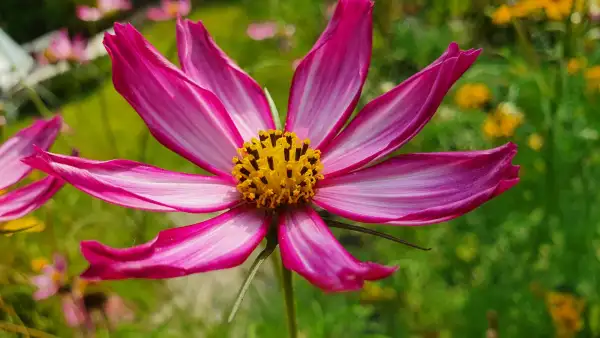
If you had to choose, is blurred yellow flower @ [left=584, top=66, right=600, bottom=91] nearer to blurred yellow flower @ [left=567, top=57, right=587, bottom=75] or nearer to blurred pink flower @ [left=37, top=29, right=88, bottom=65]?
blurred yellow flower @ [left=567, top=57, right=587, bottom=75]

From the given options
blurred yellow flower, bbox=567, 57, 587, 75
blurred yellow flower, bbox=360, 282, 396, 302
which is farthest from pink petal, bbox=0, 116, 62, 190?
blurred yellow flower, bbox=567, 57, 587, 75

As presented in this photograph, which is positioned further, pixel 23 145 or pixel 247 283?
pixel 23 145

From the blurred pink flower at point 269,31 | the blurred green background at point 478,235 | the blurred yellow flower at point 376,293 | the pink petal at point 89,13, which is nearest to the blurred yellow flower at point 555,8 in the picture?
the blurred green background at point 478,235

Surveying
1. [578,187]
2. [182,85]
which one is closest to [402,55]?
[578,187]

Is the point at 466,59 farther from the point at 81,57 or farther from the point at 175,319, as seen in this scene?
the point at 81,57

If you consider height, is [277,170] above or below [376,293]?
above

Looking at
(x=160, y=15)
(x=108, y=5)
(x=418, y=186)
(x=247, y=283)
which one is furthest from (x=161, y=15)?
(x=247, y=283)

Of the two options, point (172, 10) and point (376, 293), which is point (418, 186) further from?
point (172, 10)
